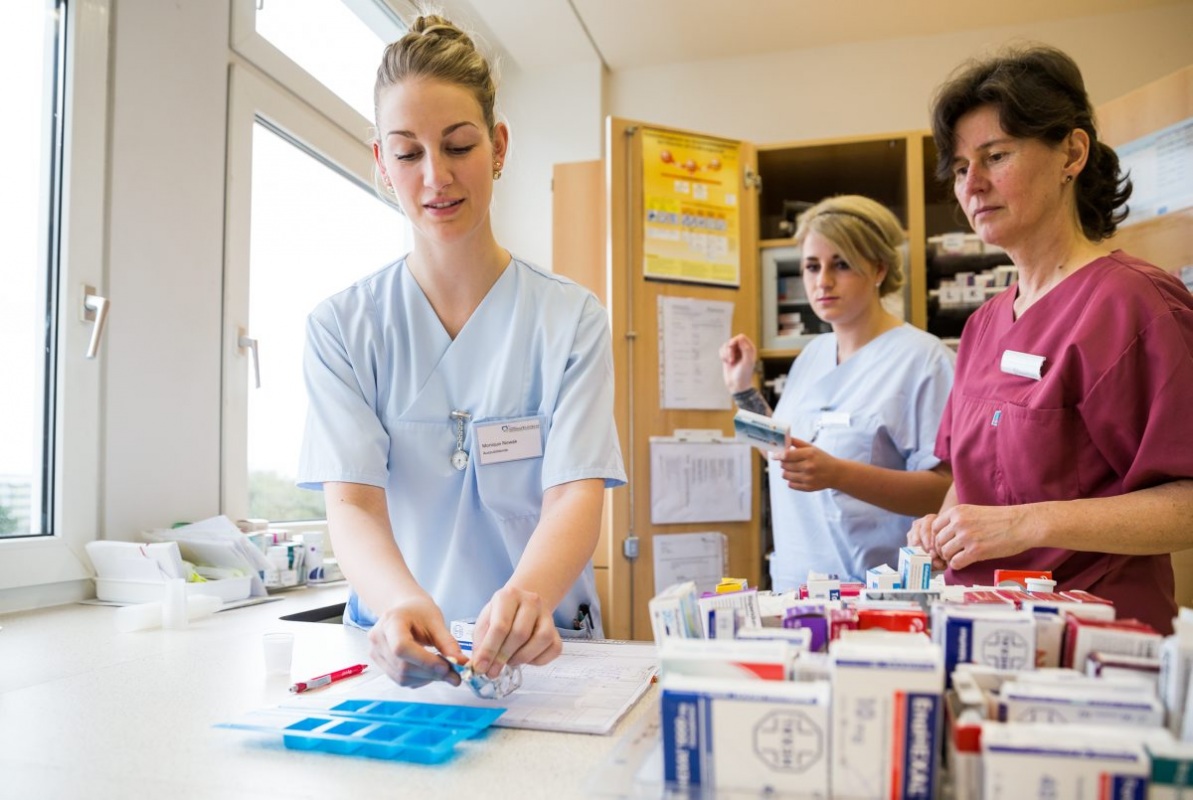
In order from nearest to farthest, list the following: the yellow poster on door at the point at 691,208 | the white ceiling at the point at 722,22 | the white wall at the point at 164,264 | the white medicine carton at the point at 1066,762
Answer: the white medicine carton at the point at 1066,762 < the white wall at the point at 164,264 < the yellow poster on door at the point at 691,208 < the white ceiling at the point at 722,22

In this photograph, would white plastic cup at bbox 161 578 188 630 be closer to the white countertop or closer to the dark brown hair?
the white countertop

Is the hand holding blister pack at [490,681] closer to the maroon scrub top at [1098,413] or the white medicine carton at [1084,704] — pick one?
the white medicine carton at [1084,704]

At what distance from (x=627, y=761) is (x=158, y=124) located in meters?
→ 1.87

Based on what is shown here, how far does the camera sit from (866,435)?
77.8 inches

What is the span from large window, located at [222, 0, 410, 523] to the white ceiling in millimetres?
608

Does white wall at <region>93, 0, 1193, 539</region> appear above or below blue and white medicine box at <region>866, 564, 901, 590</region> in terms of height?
above

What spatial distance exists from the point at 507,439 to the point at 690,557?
1464mm

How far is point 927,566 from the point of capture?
3.33 ft

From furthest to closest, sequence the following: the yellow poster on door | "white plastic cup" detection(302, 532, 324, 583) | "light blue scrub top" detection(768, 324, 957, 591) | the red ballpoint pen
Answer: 1. the yellow poster on door
2. "white plastic cup" detection(302, 532, 324, 583)
3. "light blue scrub top" detection(768, 324, 957, 591)
4. the red ballpoint pen

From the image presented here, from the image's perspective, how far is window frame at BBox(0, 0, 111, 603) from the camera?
1692mm

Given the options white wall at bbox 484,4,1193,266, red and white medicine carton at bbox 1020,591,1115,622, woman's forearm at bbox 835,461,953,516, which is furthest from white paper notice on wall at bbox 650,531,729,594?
red and white medicine carton at bbox 1020,591,1115,622

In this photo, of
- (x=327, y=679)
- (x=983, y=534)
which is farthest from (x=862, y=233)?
(x=327, y=679)

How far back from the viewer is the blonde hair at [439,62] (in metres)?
1.21

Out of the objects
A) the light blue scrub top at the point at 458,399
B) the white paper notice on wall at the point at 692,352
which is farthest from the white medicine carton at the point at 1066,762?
the white paper notice on wall at the point at 692,352
